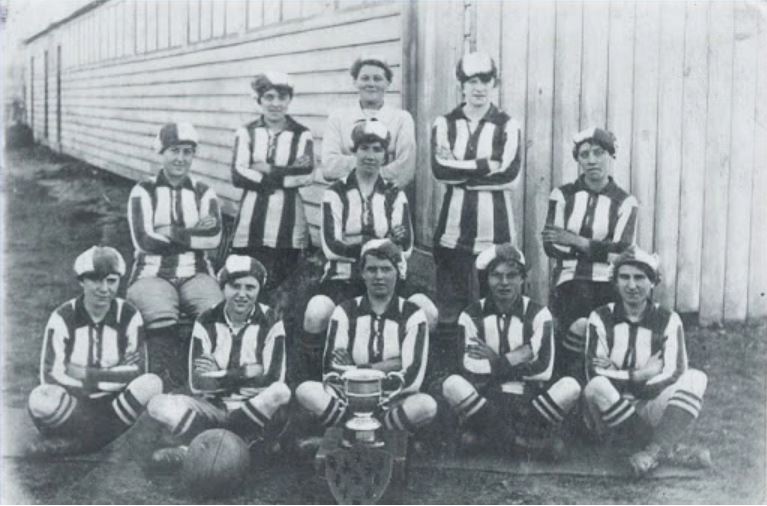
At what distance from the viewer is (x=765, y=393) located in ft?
13.3

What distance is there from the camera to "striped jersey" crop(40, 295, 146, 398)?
361 cm

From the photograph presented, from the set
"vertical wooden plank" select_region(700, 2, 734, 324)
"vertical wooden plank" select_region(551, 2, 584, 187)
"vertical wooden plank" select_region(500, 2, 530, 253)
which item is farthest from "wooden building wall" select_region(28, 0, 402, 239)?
"vertical wooden plank" select_region(700, 2, 734, 324)

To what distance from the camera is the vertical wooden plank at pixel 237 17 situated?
688 cm

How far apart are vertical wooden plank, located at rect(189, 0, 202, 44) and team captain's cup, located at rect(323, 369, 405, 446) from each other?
16.5ft

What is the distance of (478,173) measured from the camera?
162 inches

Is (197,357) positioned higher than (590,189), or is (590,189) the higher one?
(590,189)

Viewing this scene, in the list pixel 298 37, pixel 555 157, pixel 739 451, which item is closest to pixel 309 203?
pixel 298 37

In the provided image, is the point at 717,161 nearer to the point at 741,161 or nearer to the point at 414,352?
the point at 741,161

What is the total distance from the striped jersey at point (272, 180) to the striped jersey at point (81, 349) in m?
0.95

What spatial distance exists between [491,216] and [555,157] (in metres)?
0.86

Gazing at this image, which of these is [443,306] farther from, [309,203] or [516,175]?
[309,203]

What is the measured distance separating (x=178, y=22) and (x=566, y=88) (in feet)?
14.6

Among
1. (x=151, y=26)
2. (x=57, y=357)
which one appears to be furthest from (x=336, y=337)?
(x=151, y=26)

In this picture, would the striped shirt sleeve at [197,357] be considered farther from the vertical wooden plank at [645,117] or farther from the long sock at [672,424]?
the vertical wooden plank at [645,117]
